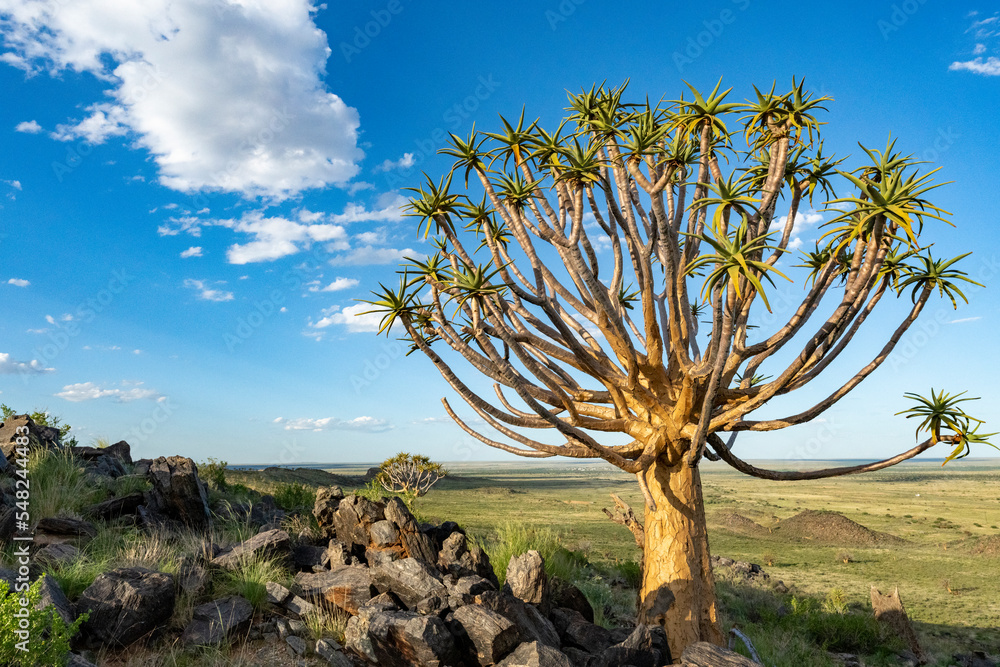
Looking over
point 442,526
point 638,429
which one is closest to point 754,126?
point 638,429

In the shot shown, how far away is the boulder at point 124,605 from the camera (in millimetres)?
5965

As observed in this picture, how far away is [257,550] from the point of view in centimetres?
775

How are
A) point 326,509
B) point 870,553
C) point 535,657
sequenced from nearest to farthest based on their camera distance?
point 535,657, point 326,509, point 870,553

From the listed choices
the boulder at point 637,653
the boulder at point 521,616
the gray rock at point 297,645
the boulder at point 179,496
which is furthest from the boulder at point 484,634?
the boulder at point 179,496

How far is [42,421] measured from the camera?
17.7 meters

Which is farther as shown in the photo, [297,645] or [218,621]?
[218,621]

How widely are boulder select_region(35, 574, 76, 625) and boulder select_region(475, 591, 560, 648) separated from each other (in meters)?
3.99

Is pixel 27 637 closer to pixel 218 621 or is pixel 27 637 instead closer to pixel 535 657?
pixel 218 621

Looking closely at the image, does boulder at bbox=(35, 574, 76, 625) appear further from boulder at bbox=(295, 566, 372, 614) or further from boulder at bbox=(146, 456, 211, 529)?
boulder at bbox=(146, 456, 211, 529)

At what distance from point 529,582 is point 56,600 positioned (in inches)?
194

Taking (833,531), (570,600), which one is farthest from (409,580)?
(833,531)

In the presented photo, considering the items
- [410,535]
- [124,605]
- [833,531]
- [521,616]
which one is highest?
[410,535]

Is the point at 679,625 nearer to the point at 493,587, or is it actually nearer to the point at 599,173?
the point at 493,587

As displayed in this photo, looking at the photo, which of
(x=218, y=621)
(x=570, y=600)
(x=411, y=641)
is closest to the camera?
(x=411, y=641)
